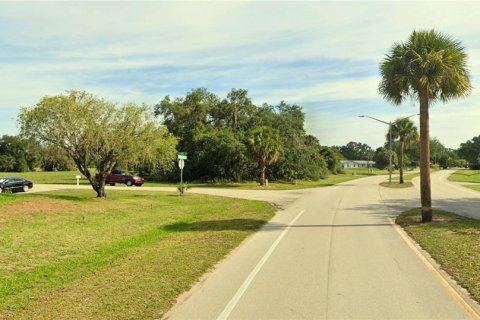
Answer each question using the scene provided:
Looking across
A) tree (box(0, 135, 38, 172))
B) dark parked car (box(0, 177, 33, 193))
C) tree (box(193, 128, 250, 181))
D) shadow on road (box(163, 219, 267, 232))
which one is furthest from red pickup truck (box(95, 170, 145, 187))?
tree (box(0, 135, 38, 172))

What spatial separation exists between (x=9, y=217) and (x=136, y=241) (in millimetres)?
Answer: 5372

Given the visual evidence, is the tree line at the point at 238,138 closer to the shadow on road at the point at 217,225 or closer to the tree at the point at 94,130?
the tree at the point at 94,130

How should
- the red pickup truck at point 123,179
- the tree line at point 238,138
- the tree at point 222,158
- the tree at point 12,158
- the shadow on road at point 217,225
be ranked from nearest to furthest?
the shadow on road at point 217,225, the red pickup truck at point 123,179, the tree line at point 238,138, the tree at point 222,158, the tree at point 12,158

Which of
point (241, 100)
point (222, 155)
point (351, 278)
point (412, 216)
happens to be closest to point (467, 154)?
point (241, 100)

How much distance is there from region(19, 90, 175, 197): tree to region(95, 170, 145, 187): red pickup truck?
19303 millimetres

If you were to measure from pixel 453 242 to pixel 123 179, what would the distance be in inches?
1554

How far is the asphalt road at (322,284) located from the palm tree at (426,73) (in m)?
4.56

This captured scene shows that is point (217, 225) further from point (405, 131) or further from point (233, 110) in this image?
point (233, 110)

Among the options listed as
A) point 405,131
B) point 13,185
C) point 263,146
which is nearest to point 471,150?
point 405,131

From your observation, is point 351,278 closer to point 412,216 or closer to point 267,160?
point 412,216

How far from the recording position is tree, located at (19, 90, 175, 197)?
81.5ft

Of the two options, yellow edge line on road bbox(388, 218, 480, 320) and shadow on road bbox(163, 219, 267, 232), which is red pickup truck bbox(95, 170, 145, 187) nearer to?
shadow on road bbox(163, 219, 267, 232)

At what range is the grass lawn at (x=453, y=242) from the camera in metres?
8.70

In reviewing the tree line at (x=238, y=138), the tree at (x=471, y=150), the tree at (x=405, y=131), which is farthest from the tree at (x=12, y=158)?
the tree at (x=471, y=150)
